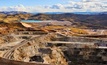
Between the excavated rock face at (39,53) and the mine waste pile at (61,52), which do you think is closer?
the excavated rock face at (39,53)

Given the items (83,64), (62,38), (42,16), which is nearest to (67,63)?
(83,64)

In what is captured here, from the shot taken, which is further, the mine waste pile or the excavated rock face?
the mine waste pile

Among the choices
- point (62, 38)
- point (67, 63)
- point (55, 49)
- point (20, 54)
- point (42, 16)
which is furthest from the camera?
point (42, 16)

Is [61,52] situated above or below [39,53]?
below

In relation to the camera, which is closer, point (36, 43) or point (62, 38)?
point (36, 43)

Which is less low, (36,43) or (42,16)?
(36,43)

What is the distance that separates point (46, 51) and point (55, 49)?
156 centimetres

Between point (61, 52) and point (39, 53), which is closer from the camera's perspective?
point (39, 53)

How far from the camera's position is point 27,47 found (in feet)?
114

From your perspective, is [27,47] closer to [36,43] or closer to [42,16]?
[36,43]

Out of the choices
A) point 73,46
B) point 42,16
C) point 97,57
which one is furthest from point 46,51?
point 42,16

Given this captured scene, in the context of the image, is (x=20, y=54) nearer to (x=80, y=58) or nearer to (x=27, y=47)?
(x=27, y=47)

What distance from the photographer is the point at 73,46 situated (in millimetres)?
37312

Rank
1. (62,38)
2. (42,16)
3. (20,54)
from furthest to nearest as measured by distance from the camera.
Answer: (42,16) → (62,38) → (20,54)
